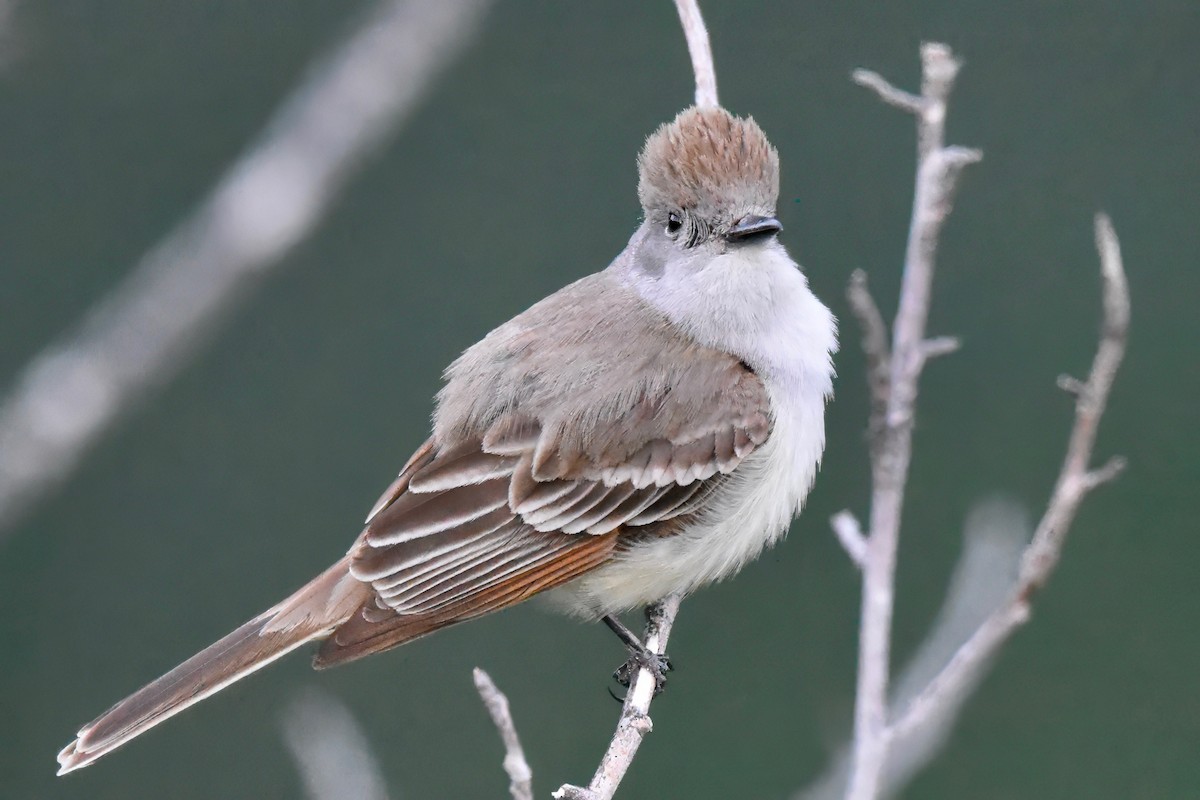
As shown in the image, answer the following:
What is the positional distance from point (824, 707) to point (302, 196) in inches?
97.2

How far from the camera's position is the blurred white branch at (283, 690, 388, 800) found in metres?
2.71

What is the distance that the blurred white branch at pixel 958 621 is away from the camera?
3.02 m

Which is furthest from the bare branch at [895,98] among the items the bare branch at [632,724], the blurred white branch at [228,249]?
the bare branch at [632,724]

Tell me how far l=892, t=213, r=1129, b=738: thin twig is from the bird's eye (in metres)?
1.16

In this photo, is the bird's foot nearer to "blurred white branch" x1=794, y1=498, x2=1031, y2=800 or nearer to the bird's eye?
"blurred white branch" x1=794, y1=498, x2=1031, y2=800

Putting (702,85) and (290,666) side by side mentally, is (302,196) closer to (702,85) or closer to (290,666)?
(702,85)

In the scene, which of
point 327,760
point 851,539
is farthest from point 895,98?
point 327,760

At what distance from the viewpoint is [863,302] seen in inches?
102

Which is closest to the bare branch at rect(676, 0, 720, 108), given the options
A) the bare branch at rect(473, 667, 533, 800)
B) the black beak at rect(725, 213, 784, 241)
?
the black beak at rect(725, 213, 784, 241)

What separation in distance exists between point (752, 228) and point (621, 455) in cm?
60

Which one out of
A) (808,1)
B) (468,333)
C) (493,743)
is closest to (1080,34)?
(808,1)

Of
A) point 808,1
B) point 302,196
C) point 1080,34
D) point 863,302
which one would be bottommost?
point 1080,34

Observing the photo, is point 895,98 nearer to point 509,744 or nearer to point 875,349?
point 875,349

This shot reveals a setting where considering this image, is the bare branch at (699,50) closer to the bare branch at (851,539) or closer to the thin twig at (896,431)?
the thin twig at (896,431)
